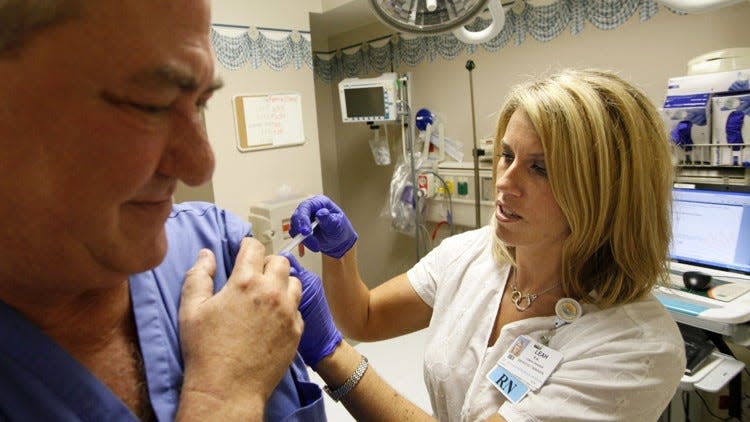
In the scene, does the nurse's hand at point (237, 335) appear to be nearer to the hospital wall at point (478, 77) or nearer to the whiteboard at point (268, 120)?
the hospital wall at point (478, 77)

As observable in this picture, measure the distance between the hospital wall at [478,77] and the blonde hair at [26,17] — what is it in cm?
110

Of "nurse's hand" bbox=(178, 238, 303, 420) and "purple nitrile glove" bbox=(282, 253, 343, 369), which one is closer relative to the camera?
"nurse's hand" bbox=(178, 238, 303, 420)

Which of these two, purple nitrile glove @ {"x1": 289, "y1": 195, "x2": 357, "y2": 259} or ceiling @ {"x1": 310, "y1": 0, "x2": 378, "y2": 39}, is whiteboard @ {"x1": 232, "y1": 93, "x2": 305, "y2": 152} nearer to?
ceiling @ {"x1": 310, "y1": 0, "x2": 378, "y2": 39}

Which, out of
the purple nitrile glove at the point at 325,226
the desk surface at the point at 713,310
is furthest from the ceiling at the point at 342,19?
the desk surface at the point at 713,310

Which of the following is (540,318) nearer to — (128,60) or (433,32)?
(433,32)

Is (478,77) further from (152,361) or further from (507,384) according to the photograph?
(152,361)

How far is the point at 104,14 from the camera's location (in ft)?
1.30

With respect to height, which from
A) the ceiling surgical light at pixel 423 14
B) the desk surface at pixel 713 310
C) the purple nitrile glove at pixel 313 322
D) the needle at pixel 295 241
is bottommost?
the desk surface at pixel 713 310

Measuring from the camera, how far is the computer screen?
1738mm

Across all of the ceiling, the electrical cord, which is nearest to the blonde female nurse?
the electrical cord

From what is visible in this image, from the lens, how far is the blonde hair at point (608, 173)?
1.00 meters

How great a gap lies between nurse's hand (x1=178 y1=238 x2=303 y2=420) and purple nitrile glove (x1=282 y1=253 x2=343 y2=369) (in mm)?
151

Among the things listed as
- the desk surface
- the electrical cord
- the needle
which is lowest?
the electrical cord

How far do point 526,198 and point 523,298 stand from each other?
0.90 feet
